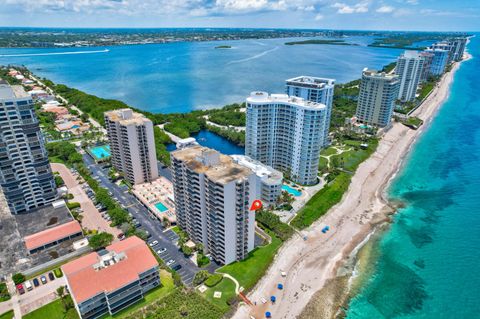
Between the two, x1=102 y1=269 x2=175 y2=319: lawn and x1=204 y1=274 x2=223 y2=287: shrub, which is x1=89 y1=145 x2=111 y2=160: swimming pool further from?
x1=204 y1=274 x2=223 y2=287: shrub

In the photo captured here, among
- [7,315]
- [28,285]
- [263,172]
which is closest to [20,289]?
[28,285]

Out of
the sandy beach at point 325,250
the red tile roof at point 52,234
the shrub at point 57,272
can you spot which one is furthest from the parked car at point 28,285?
the sandy beach at point 325,250

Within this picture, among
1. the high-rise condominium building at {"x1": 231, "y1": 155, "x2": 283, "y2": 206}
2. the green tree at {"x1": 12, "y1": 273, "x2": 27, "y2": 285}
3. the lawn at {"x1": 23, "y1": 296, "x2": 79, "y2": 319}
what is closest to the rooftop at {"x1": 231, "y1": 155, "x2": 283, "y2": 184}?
the high-rise condominium building at {"x1": 231, "y1": 155, "x2": 283, "y2": 206}

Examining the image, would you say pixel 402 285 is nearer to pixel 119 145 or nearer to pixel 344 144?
pixel 344 144

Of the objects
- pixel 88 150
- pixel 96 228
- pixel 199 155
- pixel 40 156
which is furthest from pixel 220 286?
pixel 88 150

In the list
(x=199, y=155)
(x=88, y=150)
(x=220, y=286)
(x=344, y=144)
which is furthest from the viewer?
(x=344, y=144)

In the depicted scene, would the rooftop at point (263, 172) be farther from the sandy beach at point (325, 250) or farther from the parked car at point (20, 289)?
the parked car at point (20, 289)

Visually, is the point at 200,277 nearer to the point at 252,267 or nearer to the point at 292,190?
the point at 252,267
